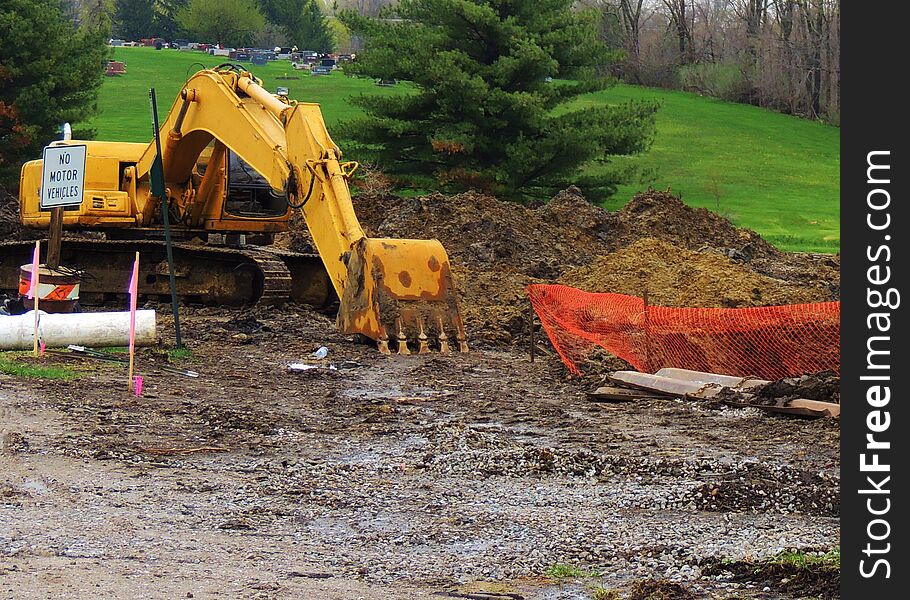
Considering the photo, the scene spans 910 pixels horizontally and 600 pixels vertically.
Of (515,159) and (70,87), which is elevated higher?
(70,87)

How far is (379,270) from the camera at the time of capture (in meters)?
14.0

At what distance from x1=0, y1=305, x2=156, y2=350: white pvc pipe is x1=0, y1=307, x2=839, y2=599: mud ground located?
0.80 m

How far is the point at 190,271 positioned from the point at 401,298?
5462 mm

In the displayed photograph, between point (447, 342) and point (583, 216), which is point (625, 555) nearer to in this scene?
point (447, 342)

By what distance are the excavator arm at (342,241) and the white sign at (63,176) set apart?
2357 mm

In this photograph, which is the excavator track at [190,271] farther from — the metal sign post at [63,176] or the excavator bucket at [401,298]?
the metal sign post at [63,176]

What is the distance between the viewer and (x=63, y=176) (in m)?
13.8

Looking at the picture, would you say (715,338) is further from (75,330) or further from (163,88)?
(163,88)

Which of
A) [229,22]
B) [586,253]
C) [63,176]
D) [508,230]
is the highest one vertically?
[229,22]

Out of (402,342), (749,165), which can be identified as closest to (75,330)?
(402,342)

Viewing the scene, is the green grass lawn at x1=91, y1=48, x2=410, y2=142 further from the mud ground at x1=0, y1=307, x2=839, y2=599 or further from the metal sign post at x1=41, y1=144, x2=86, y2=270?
the mud ground at x1=0, y1=307, x2=839, y2=599

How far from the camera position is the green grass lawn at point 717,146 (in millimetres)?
44906
